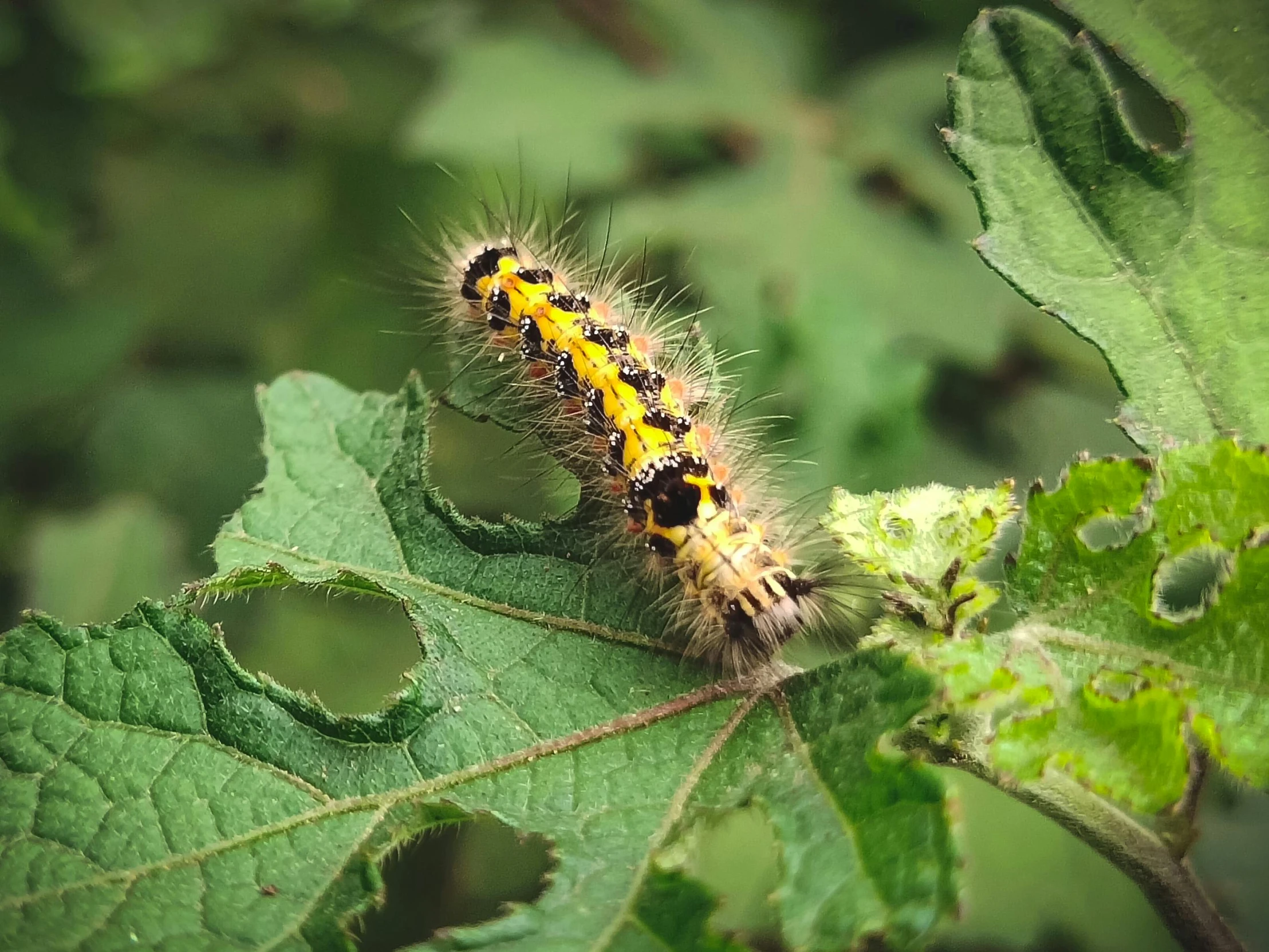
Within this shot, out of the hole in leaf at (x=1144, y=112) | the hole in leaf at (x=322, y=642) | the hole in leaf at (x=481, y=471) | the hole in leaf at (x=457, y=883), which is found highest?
the hole in leaf at (x=1144, y=112)

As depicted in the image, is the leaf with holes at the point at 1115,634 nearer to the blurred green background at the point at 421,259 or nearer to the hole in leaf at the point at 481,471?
the blurred green background at the point at 421,259

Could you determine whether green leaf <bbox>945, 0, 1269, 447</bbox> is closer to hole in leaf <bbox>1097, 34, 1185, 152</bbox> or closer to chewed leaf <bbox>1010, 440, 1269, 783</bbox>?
chewed leaf <bbox>1010, 440, 1269, 783</bbox>

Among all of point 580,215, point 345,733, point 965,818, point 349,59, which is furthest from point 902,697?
point 349,59

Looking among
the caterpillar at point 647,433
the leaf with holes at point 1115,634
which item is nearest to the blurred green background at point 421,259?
the caterpillar at point 647,433

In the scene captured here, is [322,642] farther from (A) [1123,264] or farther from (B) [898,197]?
(A) [1123,264]

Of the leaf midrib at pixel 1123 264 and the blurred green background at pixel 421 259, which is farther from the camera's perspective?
the blurred green background at pixel 421 259

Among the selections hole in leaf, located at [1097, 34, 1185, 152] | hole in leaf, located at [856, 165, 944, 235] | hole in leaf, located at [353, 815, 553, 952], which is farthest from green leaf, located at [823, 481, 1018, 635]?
hole in leaf, located at [856, 165, 944, 235]
